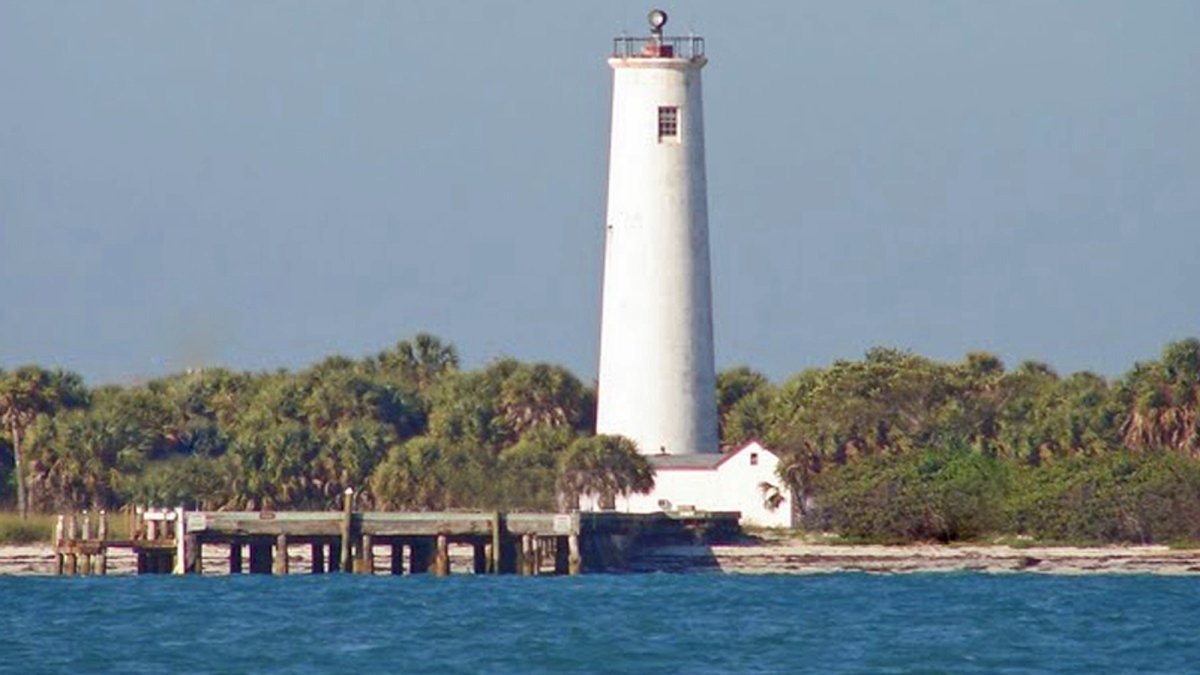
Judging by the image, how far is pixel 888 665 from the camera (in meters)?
54.8

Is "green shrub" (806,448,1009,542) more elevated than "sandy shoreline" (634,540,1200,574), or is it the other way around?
"green shrub" (806,448,1009,542)

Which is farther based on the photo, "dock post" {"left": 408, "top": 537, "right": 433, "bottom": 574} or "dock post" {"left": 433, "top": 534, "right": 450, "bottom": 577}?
"dock post" {"left": 408, "top": 537, "right": 433, "bottom": 574}

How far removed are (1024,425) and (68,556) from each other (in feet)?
70.4

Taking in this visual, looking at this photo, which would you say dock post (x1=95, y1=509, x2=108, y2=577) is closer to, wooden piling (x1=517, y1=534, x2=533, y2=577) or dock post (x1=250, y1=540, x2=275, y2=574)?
dock post (x1=250, y1=540, x2=275, y2=574)

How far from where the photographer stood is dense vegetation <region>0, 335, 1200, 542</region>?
78.9 metres

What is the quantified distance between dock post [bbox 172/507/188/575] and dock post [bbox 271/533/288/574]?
5.97ft

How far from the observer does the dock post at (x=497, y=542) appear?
7538cm

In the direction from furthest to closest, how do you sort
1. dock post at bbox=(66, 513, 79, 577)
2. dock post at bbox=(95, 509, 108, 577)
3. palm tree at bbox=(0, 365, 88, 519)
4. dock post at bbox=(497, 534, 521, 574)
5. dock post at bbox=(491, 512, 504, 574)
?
palm tree at bbox=(0, 365, 88, 519)
dock post at bbox=(497, 534, 521, 574)
dock post at bbox=(66, 513, 79, 577)
dock post at bbox=(491, 512, 504, 574)
dock post at bbox=(95, 509, 108, 577)

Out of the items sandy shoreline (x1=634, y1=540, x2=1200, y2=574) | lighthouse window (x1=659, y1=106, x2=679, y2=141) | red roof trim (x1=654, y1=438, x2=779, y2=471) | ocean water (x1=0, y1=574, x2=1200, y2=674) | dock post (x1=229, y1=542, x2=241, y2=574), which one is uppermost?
lighthouse window (x1=659, y1=106, x2=679, y2=141)

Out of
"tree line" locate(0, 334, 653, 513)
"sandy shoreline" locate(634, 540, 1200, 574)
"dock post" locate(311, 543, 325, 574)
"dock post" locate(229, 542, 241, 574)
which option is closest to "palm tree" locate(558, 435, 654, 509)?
"tree line" locate(0, 334, 653, 513)

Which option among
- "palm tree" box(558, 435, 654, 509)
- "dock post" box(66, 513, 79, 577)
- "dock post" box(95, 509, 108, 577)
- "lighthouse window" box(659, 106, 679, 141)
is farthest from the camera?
"palm tree" box(558, 435, 654, 509)

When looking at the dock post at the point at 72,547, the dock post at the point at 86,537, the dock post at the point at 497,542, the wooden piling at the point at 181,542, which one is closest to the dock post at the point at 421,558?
the dock post at the point at 497,542

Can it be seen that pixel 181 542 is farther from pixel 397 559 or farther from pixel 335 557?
pixel 397 559

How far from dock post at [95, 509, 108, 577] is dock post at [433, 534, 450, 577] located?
646 cm
